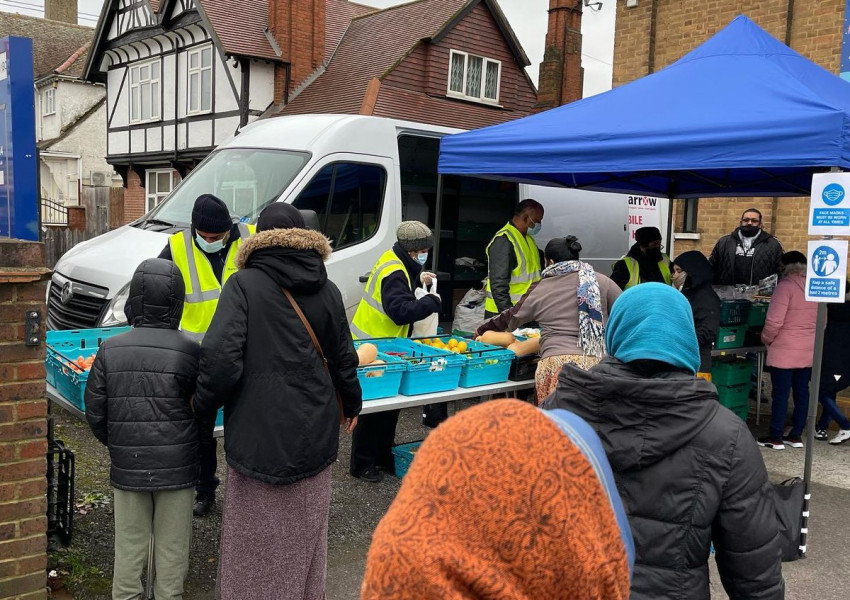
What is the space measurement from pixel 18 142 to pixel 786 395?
621cm

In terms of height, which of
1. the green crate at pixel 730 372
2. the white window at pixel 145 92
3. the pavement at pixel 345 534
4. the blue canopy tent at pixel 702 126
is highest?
the white window at pixel 145 92

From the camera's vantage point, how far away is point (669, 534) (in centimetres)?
198

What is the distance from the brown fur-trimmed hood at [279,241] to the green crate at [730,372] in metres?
5.29

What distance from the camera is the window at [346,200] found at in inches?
256

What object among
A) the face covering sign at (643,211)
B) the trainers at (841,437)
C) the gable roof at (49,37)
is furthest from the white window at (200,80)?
the trainers at (841,437)

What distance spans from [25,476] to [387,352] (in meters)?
2.22

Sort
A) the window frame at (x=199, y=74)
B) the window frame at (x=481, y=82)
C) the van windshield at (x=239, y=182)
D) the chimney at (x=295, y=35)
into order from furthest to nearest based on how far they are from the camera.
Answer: the window frame at (x=481, y=82) < the window frame at (x=199, y=74) < the chimney at (x=295, y=35) < the van windshield at (x=239, y=182)

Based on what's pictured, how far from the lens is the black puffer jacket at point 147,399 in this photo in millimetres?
3084

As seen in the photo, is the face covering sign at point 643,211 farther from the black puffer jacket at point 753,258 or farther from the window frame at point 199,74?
the window frame at point 199,74

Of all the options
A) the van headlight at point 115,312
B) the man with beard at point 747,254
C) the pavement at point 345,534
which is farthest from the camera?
the man with beard at point 747,254

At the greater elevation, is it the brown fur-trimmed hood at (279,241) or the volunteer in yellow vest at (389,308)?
the brown fur-trimmed hood at (279,241)

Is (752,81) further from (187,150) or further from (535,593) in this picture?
(187,150)

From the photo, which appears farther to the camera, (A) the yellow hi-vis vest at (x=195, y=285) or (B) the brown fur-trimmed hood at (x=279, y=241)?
(A) the yellow hi-vis vest at (x=195, y=285)

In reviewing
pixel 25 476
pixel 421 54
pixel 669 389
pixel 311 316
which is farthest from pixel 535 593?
pixel 421 54
